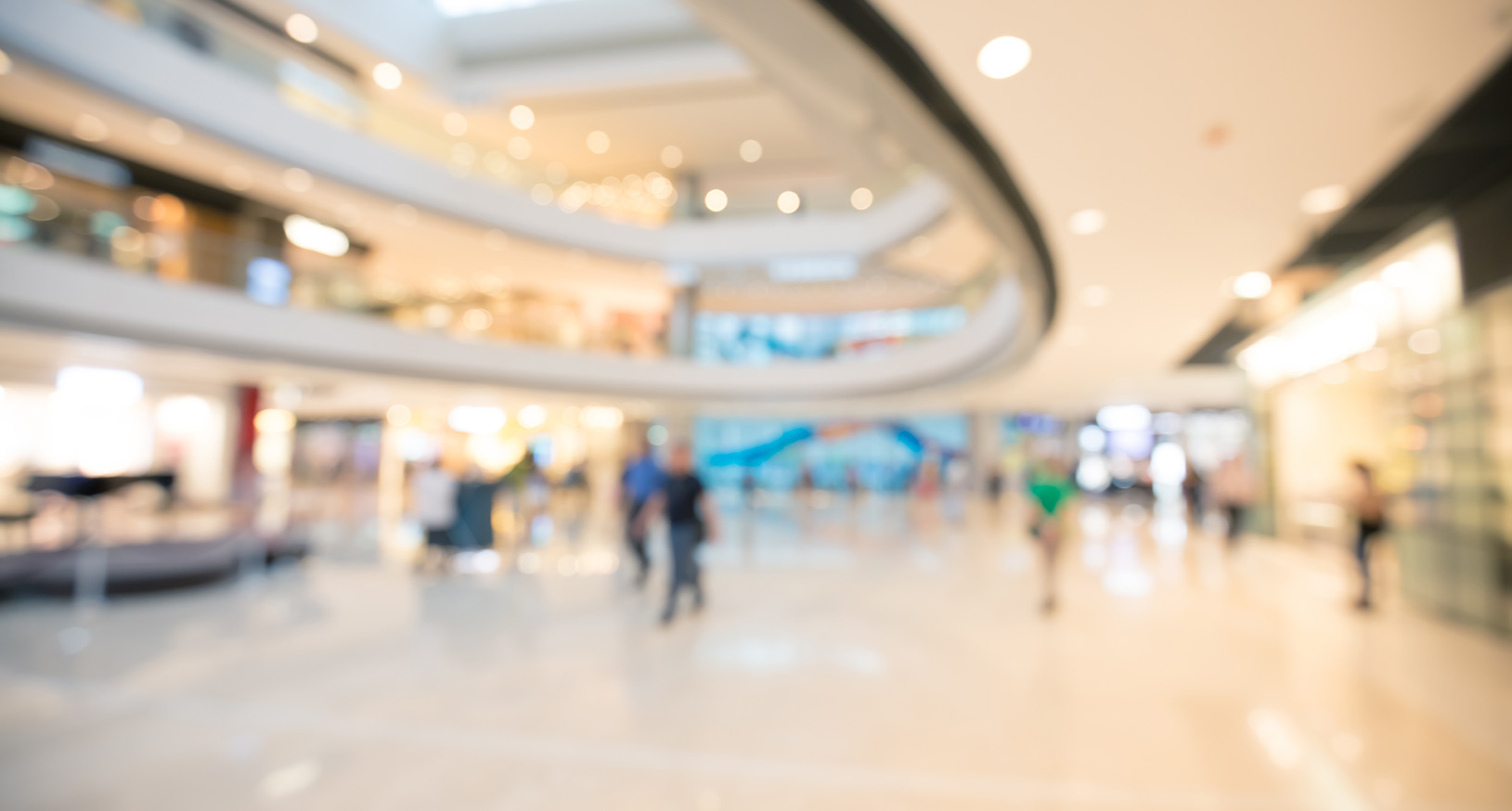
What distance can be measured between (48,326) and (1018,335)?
48.2 ft

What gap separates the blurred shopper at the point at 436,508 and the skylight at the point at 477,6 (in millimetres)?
12155

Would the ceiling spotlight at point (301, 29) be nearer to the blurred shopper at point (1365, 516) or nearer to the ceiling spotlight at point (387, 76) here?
the ceiling spotlight at point (387, 76)

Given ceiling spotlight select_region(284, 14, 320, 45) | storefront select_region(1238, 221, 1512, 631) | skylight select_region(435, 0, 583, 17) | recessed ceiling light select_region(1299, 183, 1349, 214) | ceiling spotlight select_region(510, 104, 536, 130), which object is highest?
skylight select_region(435, 0, 583, 17)

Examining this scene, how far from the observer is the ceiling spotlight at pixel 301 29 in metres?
14.0

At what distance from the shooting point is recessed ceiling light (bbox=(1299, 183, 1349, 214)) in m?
5.10

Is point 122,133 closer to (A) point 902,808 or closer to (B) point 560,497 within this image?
(B) point 560,497

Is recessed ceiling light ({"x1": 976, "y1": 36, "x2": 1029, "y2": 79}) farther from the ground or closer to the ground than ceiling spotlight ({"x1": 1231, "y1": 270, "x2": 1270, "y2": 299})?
closer to the ground

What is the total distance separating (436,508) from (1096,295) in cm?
885

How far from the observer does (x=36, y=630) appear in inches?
234

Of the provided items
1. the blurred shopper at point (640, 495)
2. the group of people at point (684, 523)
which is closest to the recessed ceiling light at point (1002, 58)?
the group of people at point (684, 523)

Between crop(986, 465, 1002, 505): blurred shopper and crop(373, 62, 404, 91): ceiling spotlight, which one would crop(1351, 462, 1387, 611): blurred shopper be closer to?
crop(986, 465, 1002, 505): blurred shopper

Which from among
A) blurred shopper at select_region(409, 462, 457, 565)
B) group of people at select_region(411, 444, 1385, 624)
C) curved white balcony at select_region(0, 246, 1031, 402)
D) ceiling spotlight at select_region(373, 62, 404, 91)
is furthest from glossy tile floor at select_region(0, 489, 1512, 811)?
ceiling spotlight at select_region(373, 62, 404, 91)

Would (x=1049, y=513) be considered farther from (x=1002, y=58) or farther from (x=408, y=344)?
(x=408, y=344)

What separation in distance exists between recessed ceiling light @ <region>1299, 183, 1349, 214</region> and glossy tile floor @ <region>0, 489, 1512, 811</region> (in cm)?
361
